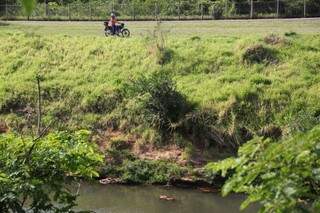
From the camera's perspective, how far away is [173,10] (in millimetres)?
39438

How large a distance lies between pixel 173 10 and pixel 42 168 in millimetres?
33254

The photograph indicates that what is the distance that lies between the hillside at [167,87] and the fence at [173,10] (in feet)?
33.7

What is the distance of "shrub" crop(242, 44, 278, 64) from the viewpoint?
2511 centimetres

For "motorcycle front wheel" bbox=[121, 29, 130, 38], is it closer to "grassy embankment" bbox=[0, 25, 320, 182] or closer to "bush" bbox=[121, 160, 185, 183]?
"grassy embankment" bbox=[0, 25, 320, 182]

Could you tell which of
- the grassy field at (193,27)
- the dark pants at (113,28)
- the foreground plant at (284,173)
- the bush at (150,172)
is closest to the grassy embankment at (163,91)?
the bush at (150,172)

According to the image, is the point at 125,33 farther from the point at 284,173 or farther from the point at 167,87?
the point at 284,173

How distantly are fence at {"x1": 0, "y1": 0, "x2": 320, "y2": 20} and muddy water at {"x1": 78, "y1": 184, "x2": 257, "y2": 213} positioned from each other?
19968 mm

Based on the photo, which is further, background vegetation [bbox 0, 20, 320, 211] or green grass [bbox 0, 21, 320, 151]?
green grass [bbox 0, 21, 320, 151]

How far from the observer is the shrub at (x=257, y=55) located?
989 inches

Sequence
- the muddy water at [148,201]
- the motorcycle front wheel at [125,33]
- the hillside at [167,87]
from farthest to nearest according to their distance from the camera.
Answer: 1. the motorcycle front wheel at [125,33]
2. the hillside at [167,87]
3. the muddy water at [148,201]

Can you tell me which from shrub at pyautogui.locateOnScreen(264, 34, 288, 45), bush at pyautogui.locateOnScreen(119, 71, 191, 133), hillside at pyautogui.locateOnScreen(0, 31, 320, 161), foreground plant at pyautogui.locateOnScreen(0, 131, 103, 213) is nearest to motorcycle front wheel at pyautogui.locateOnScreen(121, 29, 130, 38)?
hillside at pyautogui.locateOnScreen(0, 31, 320, 161)

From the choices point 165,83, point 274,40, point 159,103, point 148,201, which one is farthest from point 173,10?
point 148,201

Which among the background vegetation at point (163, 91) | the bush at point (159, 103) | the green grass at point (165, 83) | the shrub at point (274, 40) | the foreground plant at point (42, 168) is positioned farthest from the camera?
the shrub at point (274, 40)

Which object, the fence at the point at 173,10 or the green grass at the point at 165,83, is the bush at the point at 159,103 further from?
the fence at the point at 173,10
